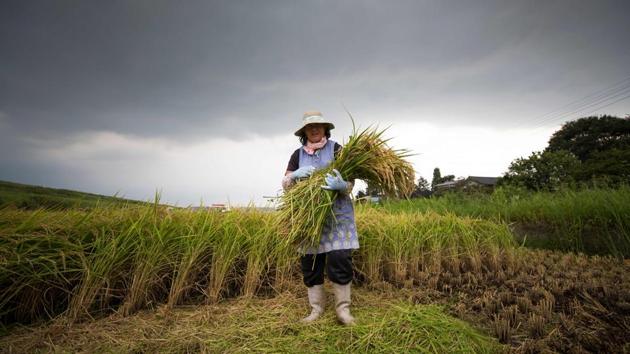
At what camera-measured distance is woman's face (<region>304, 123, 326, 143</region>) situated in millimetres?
2647

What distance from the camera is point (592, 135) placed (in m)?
26.5

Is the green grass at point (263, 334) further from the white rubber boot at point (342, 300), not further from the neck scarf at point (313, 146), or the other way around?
the neck scarf at point (313, 146)

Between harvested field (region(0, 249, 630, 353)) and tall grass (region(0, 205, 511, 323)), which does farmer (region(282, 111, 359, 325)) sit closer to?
harvested field (region(0, 249, 630, 353))

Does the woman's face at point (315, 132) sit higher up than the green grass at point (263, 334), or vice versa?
the woman's face at point (315, 132)

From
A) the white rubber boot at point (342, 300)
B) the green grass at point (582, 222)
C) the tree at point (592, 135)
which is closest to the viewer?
the white rubber boot at point (342, 300)

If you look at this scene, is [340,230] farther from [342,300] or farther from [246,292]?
[246,292]

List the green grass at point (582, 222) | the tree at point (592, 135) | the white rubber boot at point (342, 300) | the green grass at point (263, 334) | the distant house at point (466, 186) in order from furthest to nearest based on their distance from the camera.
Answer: the tree at point (592, 135)
the distant house at point (466, 186)
the green grass at point (582, 222)
the white rubber boot at point (342, 300)
the green grass at point (263, 334)

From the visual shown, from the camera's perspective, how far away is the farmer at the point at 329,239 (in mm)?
2328

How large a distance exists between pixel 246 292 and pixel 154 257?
2.94 feet

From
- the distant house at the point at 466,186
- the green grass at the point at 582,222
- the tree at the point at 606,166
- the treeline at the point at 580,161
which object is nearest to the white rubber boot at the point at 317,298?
the green grass at the point at 582,222

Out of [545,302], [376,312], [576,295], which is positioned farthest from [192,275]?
[576,295]

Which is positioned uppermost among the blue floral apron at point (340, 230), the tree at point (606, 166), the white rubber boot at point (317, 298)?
the tree at point (606, 166)

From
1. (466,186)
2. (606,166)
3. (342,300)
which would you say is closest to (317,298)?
(342,300)

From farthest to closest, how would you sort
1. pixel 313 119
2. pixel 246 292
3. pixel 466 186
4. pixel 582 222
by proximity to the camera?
1. pixel 466 186
2. pixel 582 222
3. pixel 246 292
4. pixel 313 119
